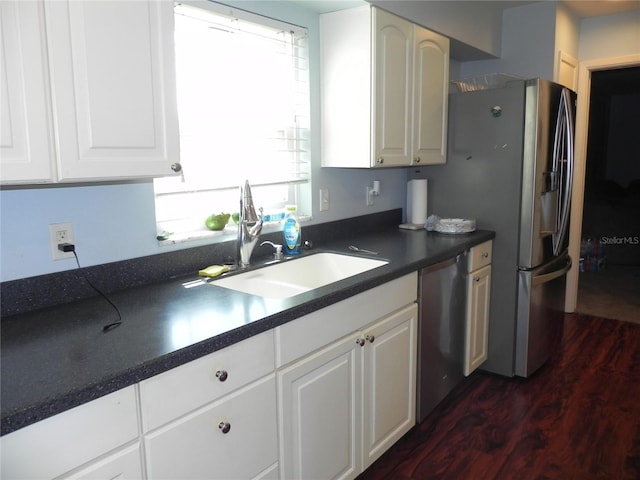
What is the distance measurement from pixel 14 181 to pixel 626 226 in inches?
248

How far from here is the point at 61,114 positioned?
1.27 meters

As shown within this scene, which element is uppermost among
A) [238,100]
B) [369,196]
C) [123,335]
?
[238,100]

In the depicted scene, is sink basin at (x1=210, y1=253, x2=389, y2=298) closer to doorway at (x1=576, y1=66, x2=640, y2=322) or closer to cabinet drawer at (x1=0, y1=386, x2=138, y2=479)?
cabinet drawer at (x1=0, y1=386, x2=138, y2=479)

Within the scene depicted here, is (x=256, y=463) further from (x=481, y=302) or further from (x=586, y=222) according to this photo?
(x=586, y=222)

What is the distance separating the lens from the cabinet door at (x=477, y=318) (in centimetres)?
278

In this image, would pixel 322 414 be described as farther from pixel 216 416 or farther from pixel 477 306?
pixel 477 306

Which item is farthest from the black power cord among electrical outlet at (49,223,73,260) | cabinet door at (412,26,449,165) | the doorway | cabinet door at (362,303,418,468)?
the doorway

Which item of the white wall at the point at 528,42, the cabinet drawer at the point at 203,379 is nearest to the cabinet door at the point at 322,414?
the cabinet drawer at the point at 203,379

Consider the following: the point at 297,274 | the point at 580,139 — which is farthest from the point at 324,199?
the point at 580,139

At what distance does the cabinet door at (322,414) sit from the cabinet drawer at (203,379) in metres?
0.14

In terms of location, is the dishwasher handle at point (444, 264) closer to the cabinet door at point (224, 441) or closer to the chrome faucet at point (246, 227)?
the chrome faucet at point (246, 227)

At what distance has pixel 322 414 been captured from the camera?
5.79 feet

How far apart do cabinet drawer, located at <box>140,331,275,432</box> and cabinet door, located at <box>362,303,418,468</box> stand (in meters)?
0.57

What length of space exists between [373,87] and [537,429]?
6.00 feet
